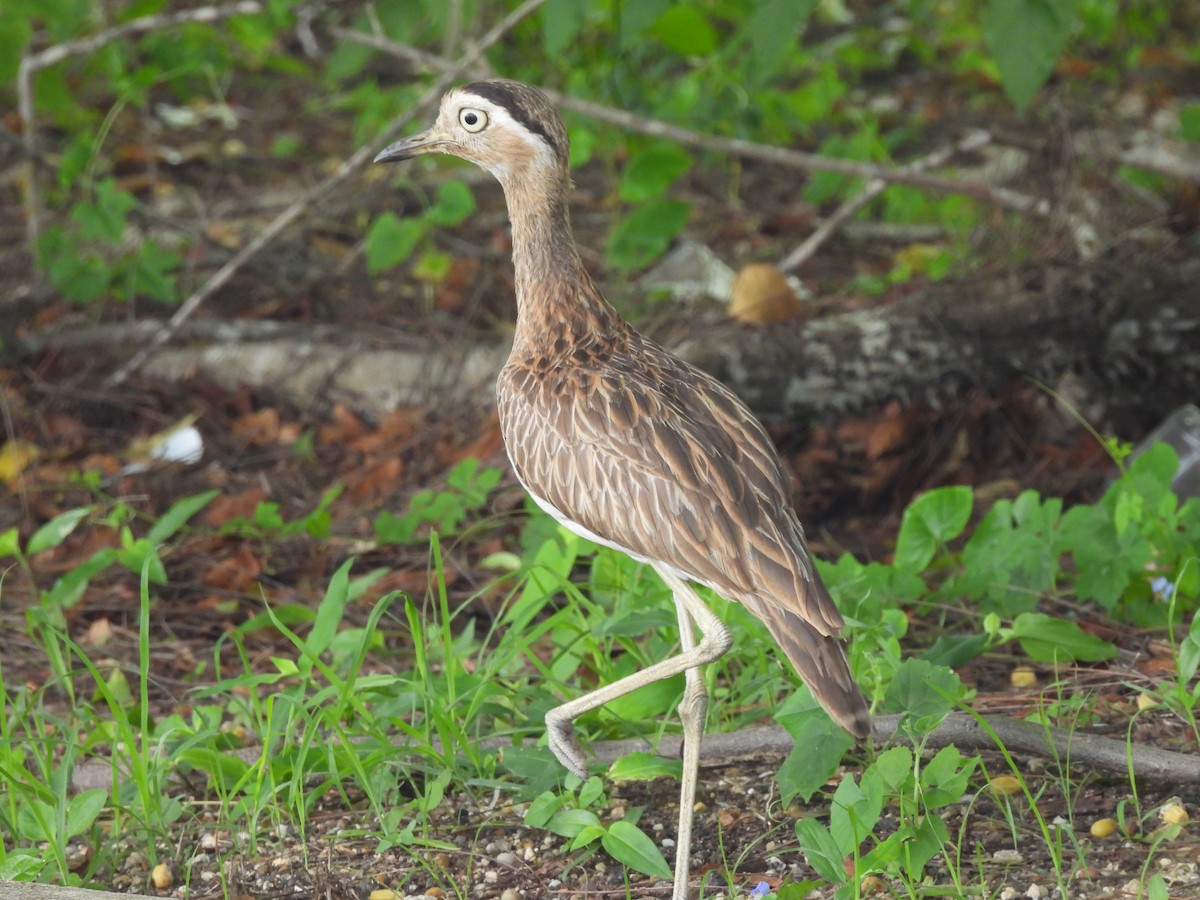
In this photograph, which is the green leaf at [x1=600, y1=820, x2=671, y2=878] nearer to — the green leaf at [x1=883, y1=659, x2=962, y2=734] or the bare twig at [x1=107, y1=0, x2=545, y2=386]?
the green leaf at [x1=883, y1=659, x2=962, y2=734]

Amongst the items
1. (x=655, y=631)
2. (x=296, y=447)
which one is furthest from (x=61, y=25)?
(x=655, y=631)

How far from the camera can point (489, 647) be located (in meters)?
4.57

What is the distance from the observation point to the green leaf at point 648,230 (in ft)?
20.8

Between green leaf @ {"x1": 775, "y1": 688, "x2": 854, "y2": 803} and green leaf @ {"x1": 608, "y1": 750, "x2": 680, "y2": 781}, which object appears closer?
green leaf @ {"x1": 775, "y1": 688, "x2": 854, "y2": 803}

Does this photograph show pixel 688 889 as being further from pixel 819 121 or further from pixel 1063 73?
pixel 1063 73

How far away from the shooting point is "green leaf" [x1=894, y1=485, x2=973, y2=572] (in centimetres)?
414

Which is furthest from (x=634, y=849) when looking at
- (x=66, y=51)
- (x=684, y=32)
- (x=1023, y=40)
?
(x=66, y=51)

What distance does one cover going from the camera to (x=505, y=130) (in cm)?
382

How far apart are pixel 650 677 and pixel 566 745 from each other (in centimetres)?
24

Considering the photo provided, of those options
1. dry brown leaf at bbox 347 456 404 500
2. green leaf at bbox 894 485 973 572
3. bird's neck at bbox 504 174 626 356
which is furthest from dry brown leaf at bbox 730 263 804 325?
bird's neck at bbox 504 174 626 356

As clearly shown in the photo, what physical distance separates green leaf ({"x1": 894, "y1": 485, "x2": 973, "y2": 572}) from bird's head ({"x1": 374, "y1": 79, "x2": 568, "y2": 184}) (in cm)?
137

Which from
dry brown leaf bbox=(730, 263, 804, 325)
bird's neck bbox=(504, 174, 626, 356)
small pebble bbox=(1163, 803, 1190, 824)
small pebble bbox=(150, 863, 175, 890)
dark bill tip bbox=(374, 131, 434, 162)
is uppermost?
dark bill tip bbox=(374, 131, 434, 162)

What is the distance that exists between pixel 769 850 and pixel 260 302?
14.6 feet

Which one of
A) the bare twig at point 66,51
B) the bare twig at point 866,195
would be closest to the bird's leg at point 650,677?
the bare twig at point 866,195
